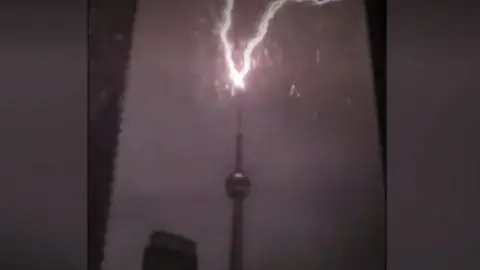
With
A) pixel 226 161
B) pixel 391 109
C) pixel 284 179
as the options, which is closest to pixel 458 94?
pixel 391 109

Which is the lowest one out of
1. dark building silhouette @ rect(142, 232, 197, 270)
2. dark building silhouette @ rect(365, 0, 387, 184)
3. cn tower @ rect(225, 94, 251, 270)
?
dark building silhouette @ rect(142, 232, 197, 270)

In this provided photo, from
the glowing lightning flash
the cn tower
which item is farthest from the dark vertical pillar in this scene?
the glowing lightning flash

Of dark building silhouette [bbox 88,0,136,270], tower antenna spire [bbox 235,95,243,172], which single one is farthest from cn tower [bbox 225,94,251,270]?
dark building silhouette [bbox 88,0,136,270]

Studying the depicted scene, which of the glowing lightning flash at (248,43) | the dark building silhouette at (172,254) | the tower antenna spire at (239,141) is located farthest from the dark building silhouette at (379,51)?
the dark building silhouette at (172,254)

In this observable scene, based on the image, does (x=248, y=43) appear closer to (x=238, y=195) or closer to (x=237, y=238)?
(x=238, y=195)

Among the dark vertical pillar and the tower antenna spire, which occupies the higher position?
the tower antenna spire

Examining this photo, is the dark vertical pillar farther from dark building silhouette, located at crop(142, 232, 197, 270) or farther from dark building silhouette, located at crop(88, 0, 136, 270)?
dark building silhouette, located at crop(88, 0, 136, 270)
